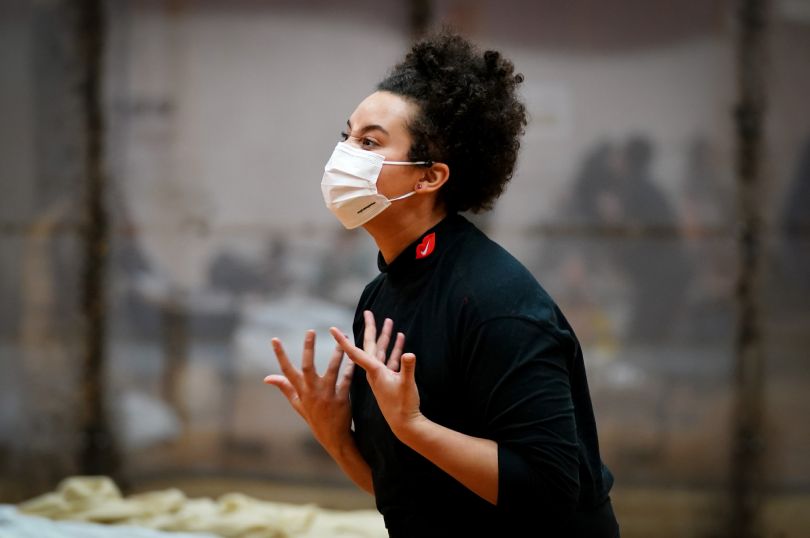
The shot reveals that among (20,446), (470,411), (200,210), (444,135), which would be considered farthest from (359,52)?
(470,411)

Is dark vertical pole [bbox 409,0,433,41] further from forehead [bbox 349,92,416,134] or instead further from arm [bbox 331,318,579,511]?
arm [bbox 331,318,579,511]

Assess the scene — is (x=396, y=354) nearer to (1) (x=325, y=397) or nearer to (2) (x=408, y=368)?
(2) (x=408, y=368)

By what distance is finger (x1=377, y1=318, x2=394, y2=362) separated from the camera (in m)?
1.64

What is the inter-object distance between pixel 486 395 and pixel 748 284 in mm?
3162

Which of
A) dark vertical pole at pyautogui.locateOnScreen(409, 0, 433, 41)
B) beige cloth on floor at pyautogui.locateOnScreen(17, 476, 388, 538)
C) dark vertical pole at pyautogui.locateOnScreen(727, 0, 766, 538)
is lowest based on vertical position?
beige cloth on floor at pyautogui.locateOnScreen(17, 476, 388, 538)

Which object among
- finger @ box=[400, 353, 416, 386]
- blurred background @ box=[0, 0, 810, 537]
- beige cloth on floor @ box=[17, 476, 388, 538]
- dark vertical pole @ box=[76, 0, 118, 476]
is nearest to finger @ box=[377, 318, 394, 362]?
finger @ box=[400, 353, 416, 386]

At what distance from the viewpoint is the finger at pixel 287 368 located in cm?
182

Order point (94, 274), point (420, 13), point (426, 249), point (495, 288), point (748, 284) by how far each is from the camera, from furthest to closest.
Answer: point (94, 274) < point (420, 13) < point (748, 284) < point (426, 249) < point (495, 288)

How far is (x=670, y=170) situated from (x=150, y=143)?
2503 millimetres

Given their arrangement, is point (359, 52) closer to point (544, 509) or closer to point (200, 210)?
point (200, 210)

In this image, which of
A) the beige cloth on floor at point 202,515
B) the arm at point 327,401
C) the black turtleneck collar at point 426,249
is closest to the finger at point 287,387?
the arm at point 327,401

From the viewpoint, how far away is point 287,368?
6.07 feet

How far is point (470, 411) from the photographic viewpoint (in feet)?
5.36

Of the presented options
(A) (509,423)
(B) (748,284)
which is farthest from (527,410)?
(B) (748,284)
